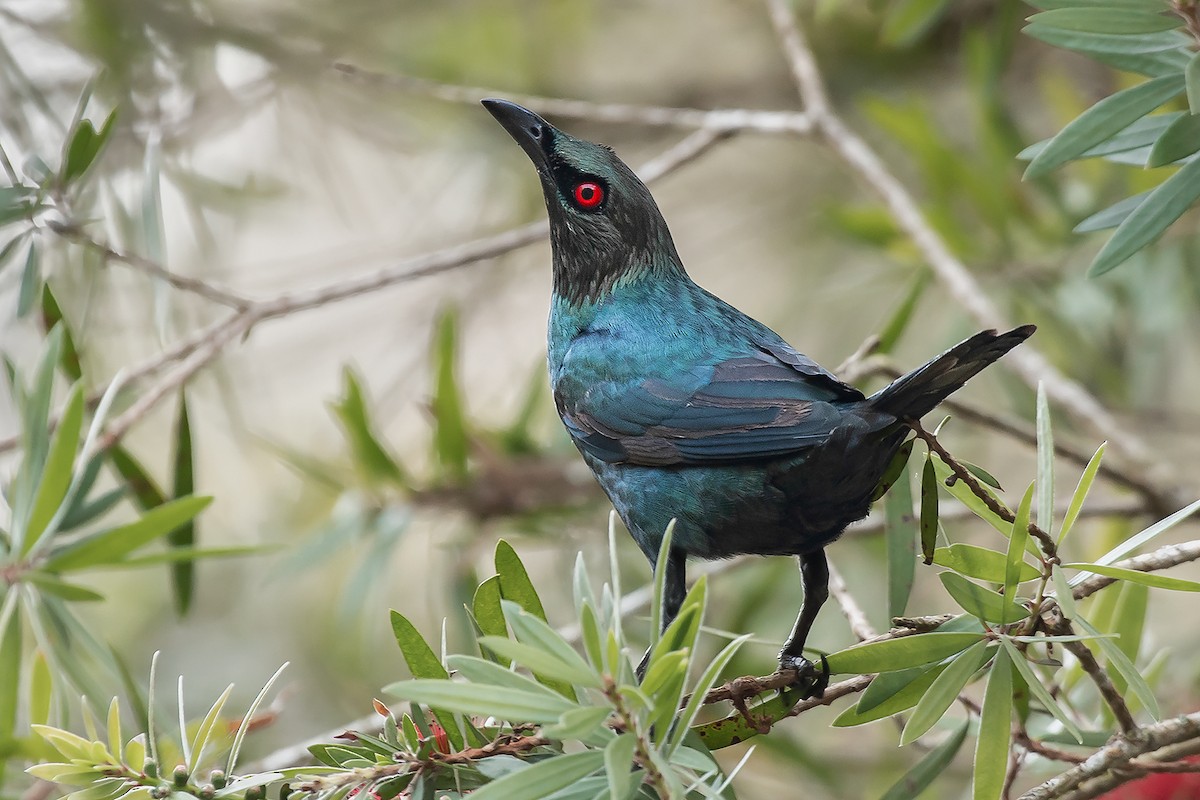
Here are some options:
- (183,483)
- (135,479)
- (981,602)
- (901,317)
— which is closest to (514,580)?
(981,602)

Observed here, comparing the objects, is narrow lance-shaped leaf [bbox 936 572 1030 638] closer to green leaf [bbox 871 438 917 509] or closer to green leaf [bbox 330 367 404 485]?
green leaf [bbox 871 438 917 509]

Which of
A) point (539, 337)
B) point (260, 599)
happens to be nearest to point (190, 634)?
point (260, 599)

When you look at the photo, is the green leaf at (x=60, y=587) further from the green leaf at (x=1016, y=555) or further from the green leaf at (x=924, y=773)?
the green leaf at (x=1016, y=555)

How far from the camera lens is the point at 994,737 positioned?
6.09 feet

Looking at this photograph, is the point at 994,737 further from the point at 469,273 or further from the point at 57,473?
the point at 469,273

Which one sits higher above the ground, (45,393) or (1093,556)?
(45,393)

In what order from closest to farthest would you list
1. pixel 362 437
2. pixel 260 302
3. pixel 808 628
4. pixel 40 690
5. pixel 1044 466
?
pixel 1044 466 < pixel 40 690 < pixel 808 628 < pixel 260 302 < pixel 362 437

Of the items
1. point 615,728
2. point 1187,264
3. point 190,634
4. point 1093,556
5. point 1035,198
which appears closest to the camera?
point 615,728

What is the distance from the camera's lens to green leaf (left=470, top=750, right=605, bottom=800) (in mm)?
1555

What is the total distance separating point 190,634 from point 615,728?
568 centimetres

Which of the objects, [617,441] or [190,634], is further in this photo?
[190,634]

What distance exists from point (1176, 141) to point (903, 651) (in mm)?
1027

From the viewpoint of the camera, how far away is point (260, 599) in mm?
6738

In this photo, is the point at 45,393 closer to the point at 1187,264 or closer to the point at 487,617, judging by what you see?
the point at 487,617
